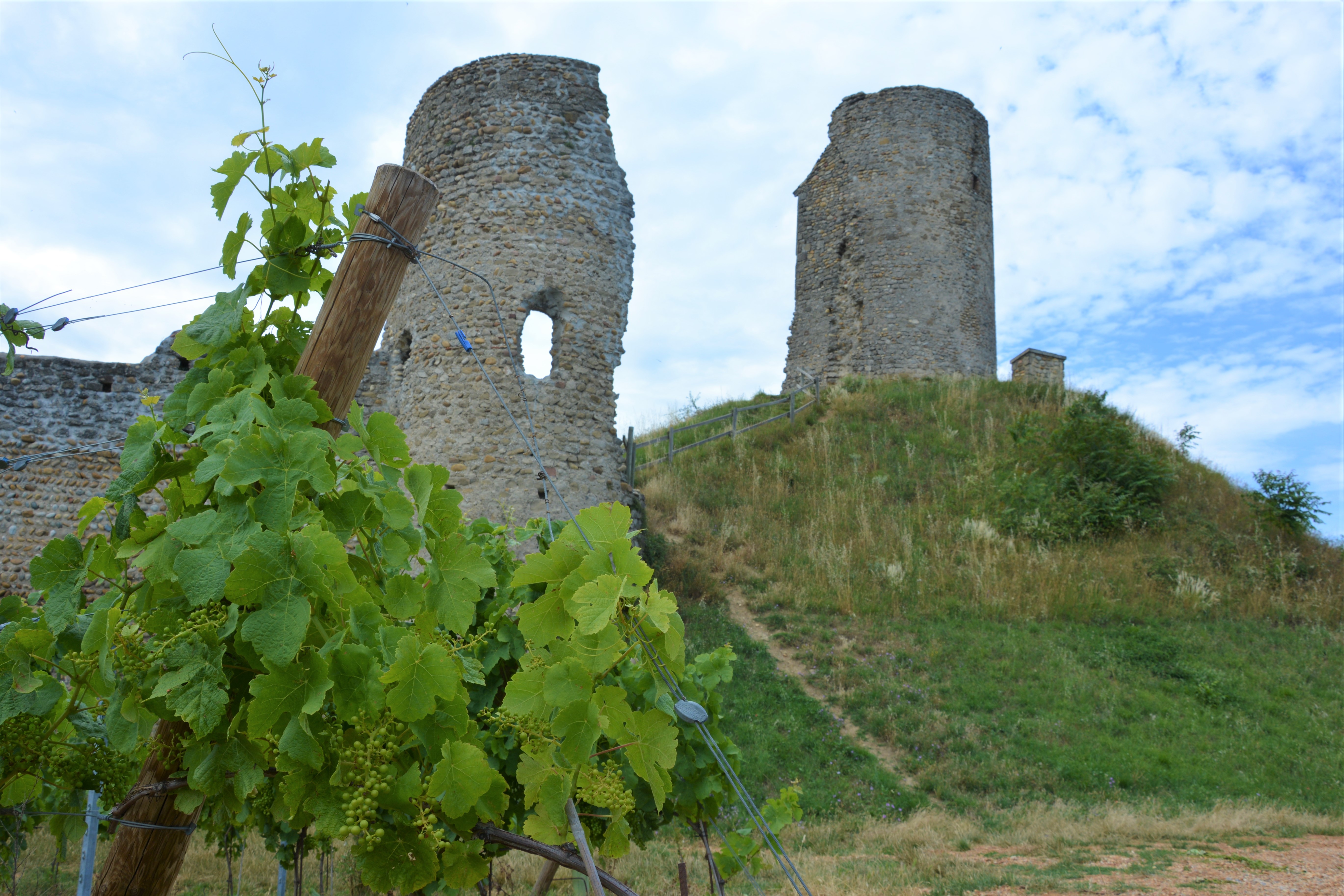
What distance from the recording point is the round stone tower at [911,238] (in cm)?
1978

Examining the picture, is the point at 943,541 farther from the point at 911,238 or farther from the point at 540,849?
the point at 540,849

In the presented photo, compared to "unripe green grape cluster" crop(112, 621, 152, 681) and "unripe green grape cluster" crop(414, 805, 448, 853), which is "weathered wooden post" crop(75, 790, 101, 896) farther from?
"unripe green grape cluster" crop(414, 805, 448, 853)

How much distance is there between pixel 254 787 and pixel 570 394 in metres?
7.04

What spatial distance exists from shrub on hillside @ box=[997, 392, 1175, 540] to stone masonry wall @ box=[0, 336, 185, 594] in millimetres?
11637

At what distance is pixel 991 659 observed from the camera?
9070mm

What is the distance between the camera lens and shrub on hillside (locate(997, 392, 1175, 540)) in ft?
39.7

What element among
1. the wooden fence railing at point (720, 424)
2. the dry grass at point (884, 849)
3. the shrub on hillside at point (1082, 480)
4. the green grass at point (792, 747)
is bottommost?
the dry grass at point (884, 849)

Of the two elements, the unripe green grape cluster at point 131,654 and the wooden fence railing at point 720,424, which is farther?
the wooden fence railing at point 720,424

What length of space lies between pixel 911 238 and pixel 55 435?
1721cm

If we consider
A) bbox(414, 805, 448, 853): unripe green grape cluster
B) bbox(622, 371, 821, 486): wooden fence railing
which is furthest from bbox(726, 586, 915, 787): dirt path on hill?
bbox(414, 805, 448, 853): unripe green grape cluster

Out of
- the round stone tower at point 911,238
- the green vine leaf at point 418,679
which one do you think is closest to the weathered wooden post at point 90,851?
the green vine leaf at point 418,679

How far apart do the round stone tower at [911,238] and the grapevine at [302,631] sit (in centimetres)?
1883

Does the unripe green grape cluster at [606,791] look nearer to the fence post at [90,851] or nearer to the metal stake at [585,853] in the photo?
the metal stake at [585,853]

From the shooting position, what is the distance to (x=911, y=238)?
19.8m
